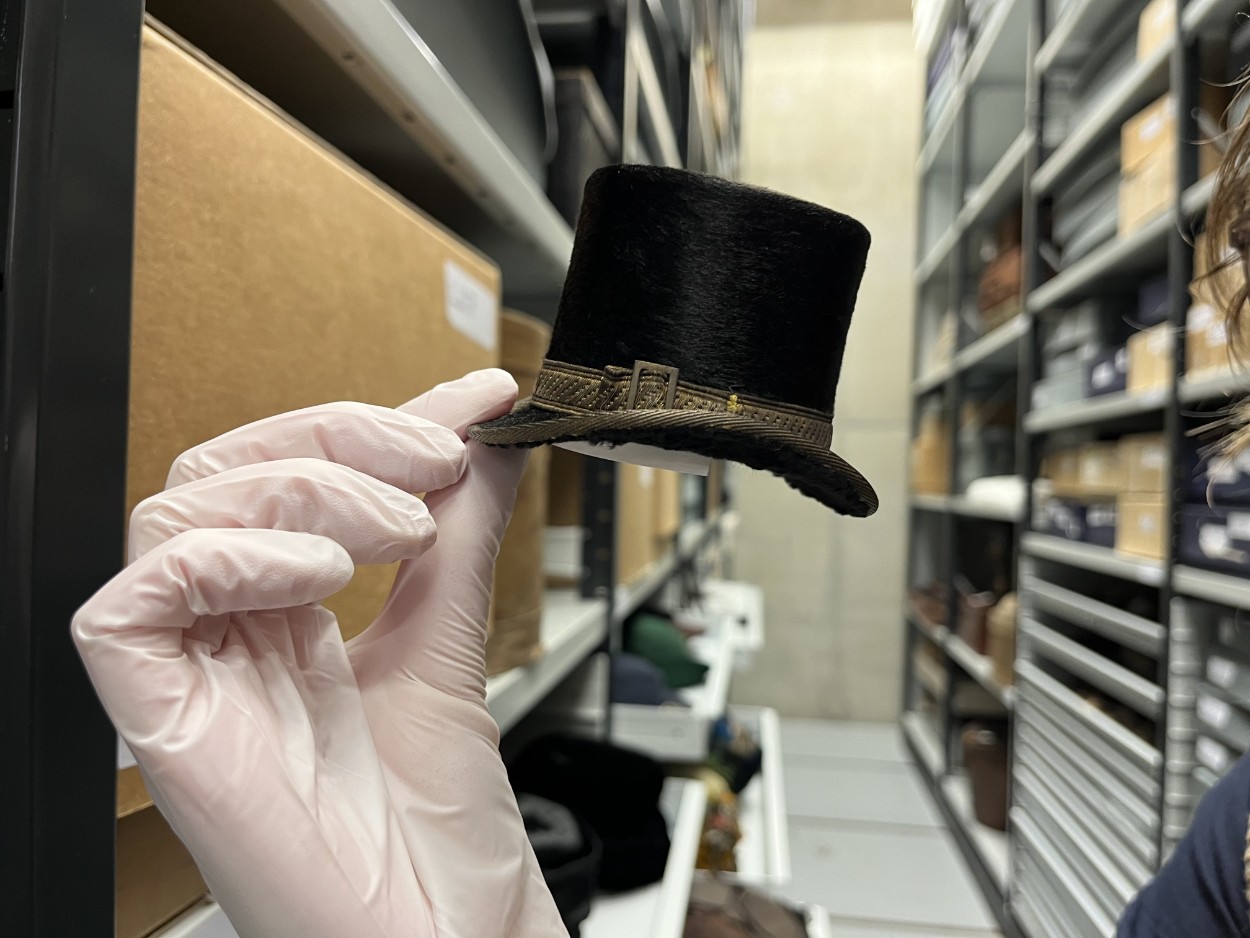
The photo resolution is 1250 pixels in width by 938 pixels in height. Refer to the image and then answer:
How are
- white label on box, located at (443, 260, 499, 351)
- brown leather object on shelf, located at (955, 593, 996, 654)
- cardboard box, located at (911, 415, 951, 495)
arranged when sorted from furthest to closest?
cardboard box, located at (911, 415, 951, 495) → brown leather object on shelf, located at (955, 593, 996, 654) → white label on box, located at (443, 260, 499, 351)

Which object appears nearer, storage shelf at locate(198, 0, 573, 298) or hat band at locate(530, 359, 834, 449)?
hat band at locate(530, 359, 834, 449)

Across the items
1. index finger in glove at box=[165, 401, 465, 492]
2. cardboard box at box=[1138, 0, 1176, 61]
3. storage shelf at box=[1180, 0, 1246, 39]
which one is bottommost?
index finger in glove at box=[165, 401, 465, 492]

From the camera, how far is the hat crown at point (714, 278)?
0.32 m

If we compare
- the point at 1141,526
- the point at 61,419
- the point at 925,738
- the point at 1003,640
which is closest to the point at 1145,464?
the point at 1141,526

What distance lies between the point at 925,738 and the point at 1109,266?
2.05 m

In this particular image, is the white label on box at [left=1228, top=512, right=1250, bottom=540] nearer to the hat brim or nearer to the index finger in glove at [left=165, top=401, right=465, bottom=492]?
the hat brim

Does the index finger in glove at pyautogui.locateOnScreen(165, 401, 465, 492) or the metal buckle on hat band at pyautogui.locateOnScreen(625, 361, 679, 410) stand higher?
the metal buckle on hat band at pyautogui.locateOnScreen(625, 361, 679, 410)

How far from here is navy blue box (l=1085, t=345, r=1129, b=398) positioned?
1.51m

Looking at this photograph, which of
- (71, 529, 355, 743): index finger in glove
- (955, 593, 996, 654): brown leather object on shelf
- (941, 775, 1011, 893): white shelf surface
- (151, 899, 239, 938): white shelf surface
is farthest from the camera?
(955, 593, 996, 654): brown leather object on shelf

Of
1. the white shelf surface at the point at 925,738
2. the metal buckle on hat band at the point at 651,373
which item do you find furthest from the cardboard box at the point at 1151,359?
the white shelf surface at the point at 925,738

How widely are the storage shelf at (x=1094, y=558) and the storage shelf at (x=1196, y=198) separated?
1.95 ft

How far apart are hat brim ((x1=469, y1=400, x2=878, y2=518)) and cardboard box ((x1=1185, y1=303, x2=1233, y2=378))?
1.09 meters

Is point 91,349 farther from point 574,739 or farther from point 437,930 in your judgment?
point 574,739

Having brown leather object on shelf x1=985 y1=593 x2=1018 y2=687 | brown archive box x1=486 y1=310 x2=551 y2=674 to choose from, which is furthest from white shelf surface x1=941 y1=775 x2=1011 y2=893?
brown archive box x1=486 y1=310 x2=551 y2=674
